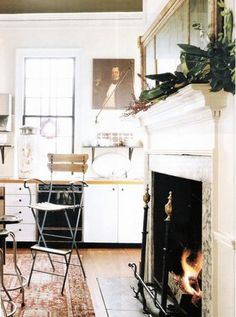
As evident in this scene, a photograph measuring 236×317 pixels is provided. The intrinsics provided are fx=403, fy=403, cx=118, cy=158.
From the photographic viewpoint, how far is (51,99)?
5969 mm

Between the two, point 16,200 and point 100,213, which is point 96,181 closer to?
point 100,213

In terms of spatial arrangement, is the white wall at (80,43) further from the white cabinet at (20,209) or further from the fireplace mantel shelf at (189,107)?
the fireplace mantel shelf at (189,107)

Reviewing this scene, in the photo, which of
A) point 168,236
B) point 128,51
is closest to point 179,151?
point 168,236

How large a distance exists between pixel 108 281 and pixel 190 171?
158 cm

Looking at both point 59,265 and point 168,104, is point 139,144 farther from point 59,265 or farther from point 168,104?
point 168,104

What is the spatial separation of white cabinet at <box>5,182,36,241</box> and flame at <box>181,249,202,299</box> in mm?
2744

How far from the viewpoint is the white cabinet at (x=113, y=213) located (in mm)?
5234

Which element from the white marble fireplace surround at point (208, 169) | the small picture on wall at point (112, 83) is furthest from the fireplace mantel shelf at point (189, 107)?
the small picture on wall at point (112, 83)

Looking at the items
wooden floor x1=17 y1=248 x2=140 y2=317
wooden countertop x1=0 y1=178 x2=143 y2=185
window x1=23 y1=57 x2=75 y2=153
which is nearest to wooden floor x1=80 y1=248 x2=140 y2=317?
wooden floor x1=17 y1=248 x2=140 y2=317

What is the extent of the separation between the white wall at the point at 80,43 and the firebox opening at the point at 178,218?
8.20ft

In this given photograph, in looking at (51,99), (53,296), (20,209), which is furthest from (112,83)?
(53,296)

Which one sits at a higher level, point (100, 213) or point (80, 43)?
point (80, 43)

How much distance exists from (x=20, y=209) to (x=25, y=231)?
29 centimetres

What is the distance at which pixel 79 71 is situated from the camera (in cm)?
586
